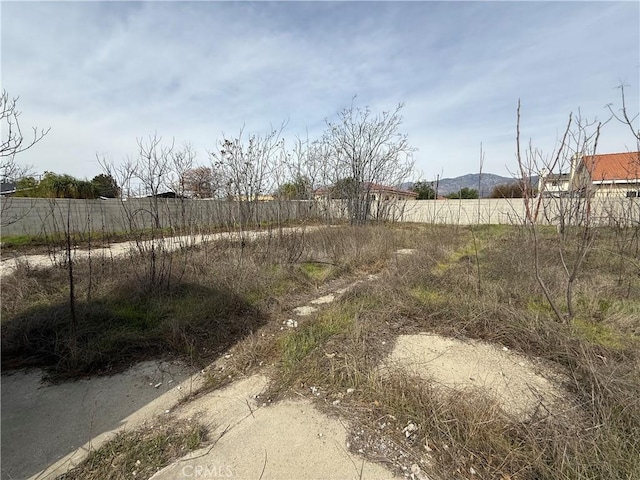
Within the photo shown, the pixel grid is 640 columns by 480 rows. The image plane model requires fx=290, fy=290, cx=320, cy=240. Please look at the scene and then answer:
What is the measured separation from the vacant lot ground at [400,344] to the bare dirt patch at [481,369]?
0.05 feet

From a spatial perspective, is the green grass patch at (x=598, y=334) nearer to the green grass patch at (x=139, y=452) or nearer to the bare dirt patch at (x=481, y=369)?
the bare dirt patch at (x=481, y=369)

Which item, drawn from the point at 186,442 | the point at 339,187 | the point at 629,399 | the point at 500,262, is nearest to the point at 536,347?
the point at 629,399

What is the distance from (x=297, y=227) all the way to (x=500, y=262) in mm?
4404

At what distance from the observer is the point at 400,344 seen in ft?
8.97

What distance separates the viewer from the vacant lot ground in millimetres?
1565

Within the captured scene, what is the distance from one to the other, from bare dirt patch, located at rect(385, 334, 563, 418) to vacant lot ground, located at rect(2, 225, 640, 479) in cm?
2

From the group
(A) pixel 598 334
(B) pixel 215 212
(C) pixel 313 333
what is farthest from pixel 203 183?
(A) pixel 598 334

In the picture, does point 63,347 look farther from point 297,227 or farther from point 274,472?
point 297,227

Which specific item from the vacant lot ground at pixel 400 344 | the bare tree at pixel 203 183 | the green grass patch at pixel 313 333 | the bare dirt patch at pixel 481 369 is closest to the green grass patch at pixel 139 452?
the vacant lot ground at pixel 400 344

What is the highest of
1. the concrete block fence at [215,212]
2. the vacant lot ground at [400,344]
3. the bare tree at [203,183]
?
A: the bare tree at [203,183]

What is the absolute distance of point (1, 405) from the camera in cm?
210

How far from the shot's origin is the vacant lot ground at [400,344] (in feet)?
5.14

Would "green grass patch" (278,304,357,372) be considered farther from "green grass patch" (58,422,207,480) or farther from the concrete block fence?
the concrete block fence

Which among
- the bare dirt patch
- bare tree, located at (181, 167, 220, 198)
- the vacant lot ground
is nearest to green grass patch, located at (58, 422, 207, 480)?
the vacant lot ground
